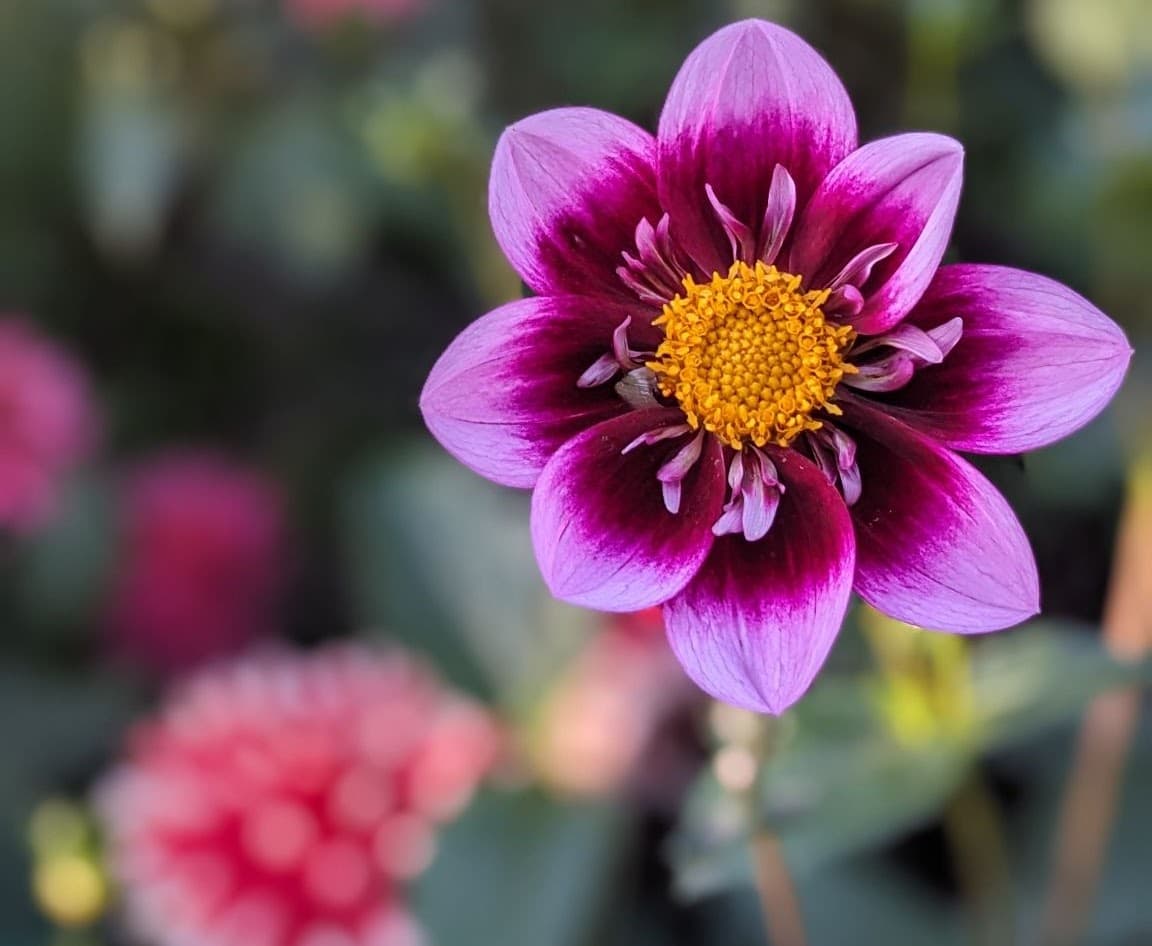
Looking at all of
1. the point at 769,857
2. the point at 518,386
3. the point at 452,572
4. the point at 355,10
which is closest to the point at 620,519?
the point at 518,386

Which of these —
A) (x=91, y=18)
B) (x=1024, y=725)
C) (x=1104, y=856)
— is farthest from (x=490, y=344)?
(x=91, y=18)

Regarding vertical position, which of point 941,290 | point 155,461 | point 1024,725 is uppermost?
point 941,290

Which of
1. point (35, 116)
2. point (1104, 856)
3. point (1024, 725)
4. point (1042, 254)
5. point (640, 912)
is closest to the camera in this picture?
point (1024, 725)

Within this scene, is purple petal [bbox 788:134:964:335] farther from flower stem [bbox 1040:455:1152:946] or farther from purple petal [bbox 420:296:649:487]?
flower stem [bbox 1040:455:1152:946]

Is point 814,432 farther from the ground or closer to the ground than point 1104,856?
farther from the ground

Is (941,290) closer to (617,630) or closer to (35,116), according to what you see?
(617,630)

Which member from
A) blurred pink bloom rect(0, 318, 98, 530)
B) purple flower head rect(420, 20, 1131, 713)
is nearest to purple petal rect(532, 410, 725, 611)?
purple flower head rect(420, 20, 1131, 713)

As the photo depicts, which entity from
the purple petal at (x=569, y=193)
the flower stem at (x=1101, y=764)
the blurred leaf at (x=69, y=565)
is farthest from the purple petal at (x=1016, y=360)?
the blurred leaf at (x=69, y=565)

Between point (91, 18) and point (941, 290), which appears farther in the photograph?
point (91, 18)
